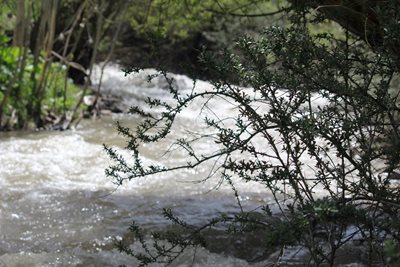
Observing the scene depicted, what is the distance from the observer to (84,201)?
17.4 feet

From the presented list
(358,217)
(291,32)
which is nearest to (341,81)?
(291,32)

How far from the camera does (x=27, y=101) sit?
29.7 feet

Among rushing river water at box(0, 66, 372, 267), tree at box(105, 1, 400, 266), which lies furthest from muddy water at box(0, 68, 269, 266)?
tree at box(105, 1, 400, 266)

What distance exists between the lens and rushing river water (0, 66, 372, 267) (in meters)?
3.95

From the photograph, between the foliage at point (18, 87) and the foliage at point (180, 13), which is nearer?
the foliage at point (180, 13)

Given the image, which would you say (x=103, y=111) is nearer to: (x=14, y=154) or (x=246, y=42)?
(x=14, y=154)

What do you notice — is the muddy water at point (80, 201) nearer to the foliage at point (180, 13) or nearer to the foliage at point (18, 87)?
the foliage at point (18, 87)

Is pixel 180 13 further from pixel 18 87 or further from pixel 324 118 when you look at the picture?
pixel 324 118

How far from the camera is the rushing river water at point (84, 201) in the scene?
3951 millimetres

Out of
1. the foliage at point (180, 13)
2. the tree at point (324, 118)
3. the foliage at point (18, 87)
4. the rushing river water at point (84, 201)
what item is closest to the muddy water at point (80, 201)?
the rushing river water at point (84, 201)

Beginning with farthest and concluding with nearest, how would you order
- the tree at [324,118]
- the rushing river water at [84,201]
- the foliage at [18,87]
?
the foliage at [18,87]
the rushing river water at [84,201]
the tree at [324,118]

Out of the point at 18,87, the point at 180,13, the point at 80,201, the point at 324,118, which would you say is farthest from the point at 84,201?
the point at 18,87

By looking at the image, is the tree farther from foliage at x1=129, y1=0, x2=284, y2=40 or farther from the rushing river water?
foliage at x1=129, y1=0, x2=284, y2=40

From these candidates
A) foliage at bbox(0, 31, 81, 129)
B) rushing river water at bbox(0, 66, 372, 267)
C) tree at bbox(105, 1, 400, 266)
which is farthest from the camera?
foliage at bbox(0, 31, 81, 129)
